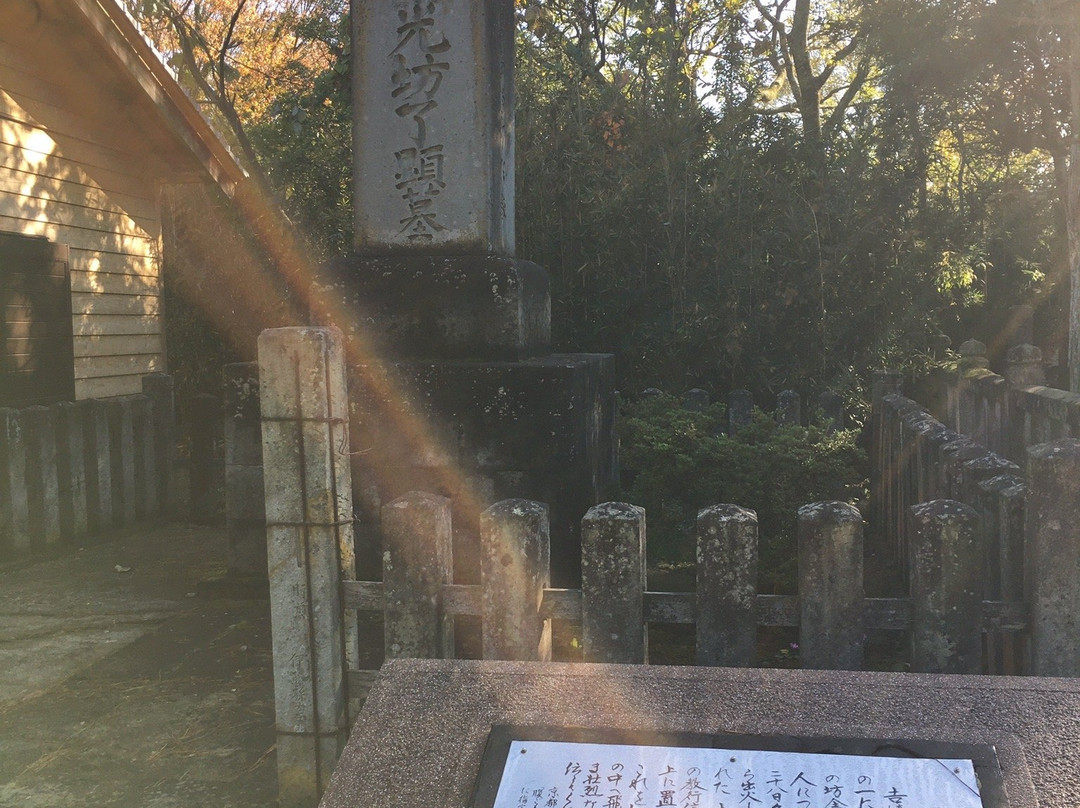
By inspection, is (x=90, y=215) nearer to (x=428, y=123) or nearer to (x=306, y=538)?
(x=428, y=123)

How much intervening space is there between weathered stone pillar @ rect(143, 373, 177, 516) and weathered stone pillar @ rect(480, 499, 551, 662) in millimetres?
6937

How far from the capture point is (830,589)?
2621 millimetres

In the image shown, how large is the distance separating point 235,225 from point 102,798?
11.8 m

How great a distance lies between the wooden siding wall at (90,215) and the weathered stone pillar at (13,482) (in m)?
1.64

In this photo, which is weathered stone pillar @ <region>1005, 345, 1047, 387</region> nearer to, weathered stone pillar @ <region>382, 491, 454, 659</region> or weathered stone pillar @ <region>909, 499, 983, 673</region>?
weathered stone pillar @ <region>909, 499, 983, 673</region>

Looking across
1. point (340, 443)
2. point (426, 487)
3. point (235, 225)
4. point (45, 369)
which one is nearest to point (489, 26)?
point (426, 487)

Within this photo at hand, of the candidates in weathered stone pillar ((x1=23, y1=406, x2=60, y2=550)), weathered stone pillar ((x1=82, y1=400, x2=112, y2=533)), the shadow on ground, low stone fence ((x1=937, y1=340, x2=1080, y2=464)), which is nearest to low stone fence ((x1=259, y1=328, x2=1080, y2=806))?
the shadow on ground

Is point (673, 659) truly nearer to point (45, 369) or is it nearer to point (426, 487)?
point (426, 487)

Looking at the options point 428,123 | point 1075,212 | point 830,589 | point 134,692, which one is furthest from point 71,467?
point 1075,212

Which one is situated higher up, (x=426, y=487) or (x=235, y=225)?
(x=235, y=225)

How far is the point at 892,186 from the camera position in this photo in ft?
30.1

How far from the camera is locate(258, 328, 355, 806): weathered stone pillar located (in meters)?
2.87

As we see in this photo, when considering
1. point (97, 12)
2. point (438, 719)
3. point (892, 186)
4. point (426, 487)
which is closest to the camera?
point (438, 719)

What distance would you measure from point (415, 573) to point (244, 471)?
2912 mm
